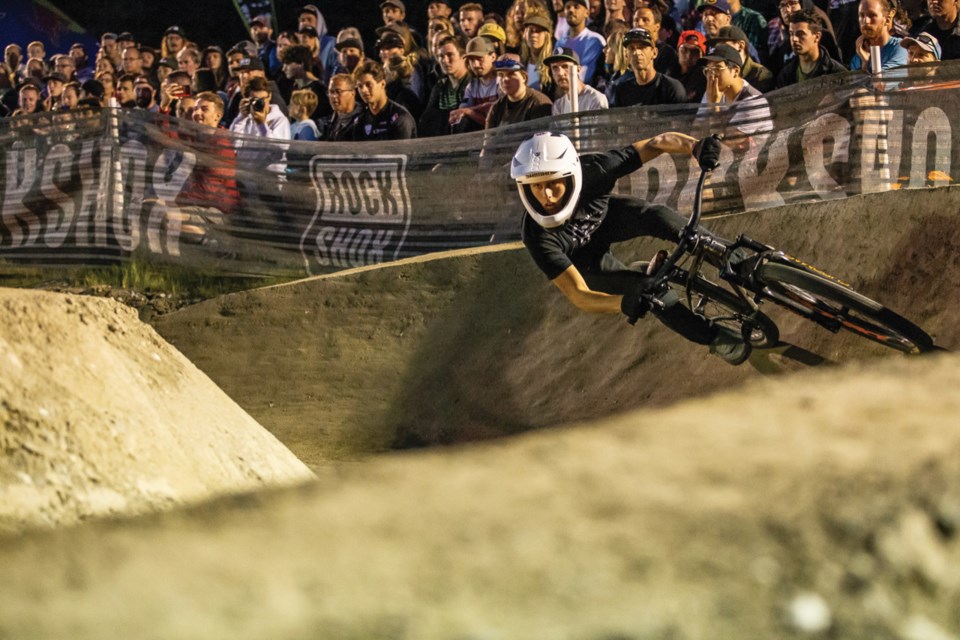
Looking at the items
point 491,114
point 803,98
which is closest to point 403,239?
point 491,114

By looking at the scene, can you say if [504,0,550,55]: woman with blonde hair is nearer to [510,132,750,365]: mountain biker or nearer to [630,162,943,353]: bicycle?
[510,132,750,365]: mountain biker

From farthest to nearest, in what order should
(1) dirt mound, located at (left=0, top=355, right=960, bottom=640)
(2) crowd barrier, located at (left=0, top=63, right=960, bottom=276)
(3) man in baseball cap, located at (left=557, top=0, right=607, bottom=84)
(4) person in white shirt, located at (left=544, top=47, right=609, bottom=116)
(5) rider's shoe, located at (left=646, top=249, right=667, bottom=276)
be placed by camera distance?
(3) man in baseball cap, located at (left=557, top=0, right=607, bottom=84) < (4) person in white shirt, located at (left=544, top=47, right=609, bottom=116) < (2) crowd barrier, located at (left=0, top=63, right=960, bottom=276) < (5) rider's shoe, located at (left=646, top=249, right=667, bottom=276) < (1) dirt mound, located at (left=0, top=355, right=960, bottom=640)

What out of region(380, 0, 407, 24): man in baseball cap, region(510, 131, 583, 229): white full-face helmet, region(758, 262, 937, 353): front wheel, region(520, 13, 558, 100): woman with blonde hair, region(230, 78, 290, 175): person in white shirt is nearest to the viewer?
region(758, 262, 937, 353): front wheel

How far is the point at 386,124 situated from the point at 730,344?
5.57 meters

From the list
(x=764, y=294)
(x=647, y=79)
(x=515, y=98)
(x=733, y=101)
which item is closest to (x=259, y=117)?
(x=515, y=98)

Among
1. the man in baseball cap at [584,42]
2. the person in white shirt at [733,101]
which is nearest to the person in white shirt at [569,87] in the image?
the man in baseball cap at [584,42]

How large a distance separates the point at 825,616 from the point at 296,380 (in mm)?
8418

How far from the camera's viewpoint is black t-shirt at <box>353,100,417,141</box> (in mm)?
11578

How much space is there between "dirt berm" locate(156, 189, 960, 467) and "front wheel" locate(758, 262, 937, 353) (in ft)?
3.04

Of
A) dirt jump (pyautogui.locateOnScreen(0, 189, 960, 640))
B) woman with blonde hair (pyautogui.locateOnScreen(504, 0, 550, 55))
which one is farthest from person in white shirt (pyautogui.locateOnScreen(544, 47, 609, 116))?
dirt jump (pyautogui.locateOnScreen(0, 189, 960, 640))

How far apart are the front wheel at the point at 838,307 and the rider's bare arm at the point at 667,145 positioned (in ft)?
3.66

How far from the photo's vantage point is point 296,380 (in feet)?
35.2

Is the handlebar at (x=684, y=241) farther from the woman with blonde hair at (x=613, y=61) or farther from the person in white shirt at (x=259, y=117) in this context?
the person in white shirt at (x=259, y=117)

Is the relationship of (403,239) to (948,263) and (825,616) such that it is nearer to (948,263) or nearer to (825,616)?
(948,263)
